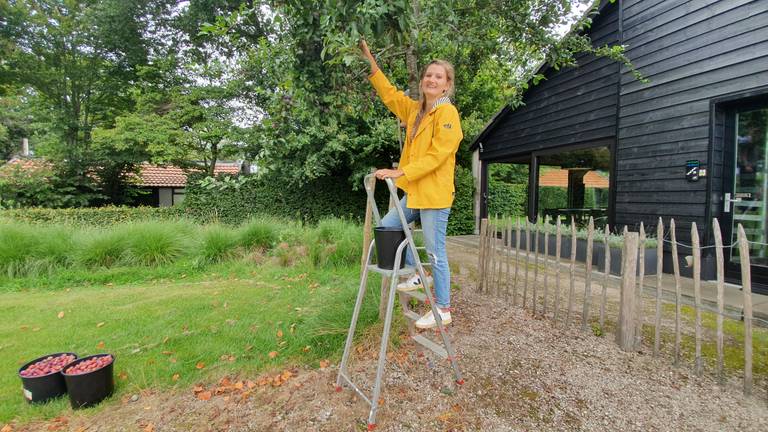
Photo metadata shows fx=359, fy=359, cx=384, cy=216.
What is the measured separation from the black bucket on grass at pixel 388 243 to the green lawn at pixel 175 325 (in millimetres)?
1069

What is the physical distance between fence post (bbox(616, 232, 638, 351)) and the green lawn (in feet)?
6.70

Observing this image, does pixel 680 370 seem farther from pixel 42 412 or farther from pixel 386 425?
pixel 42 412

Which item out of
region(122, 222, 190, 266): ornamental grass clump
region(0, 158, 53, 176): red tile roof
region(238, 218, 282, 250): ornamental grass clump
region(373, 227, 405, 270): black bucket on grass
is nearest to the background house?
region(0, 158, 53, 176): red tile roof

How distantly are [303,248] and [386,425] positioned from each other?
4.42m

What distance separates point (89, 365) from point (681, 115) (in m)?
7.30

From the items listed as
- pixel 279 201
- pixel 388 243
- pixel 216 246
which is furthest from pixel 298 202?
pixel 388 243

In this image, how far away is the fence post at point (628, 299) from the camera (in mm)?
2893

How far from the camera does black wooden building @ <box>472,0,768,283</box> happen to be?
15.0 feet

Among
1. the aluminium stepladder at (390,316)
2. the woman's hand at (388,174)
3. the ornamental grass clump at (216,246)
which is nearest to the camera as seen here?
the aluminium stepladder at (390,316)

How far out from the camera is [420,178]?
2.23 meters

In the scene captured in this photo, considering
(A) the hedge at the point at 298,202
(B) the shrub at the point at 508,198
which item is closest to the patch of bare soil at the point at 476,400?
(A) the hedge at the point at 298,202

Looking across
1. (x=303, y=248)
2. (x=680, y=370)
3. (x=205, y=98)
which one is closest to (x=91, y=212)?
(x=205, y=98)

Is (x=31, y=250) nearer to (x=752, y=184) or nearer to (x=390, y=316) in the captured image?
(x=390, y=316)

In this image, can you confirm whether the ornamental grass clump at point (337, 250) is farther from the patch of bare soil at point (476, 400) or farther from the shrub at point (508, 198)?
the shrub at point (508, 198)
